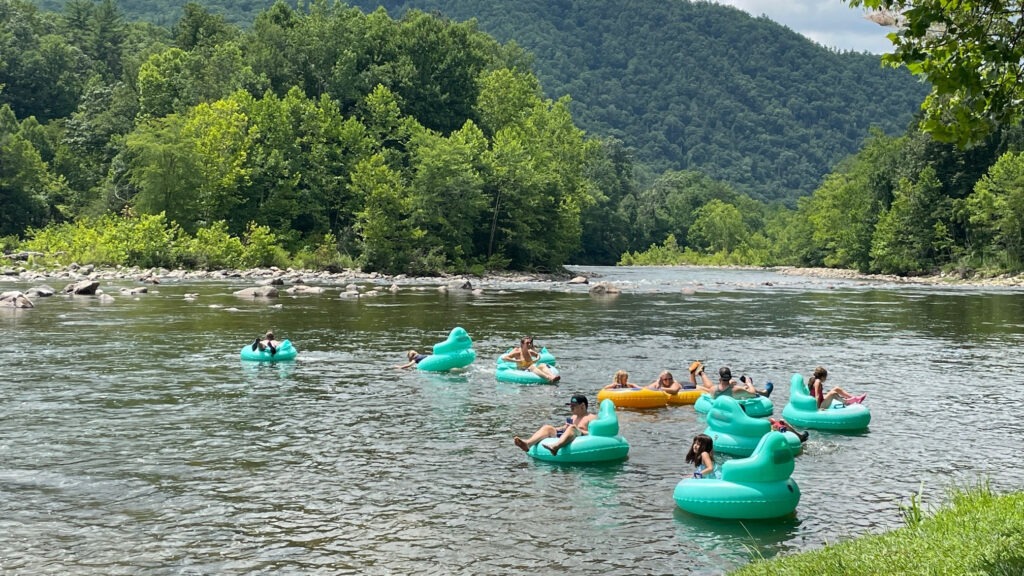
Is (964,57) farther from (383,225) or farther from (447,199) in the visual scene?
(447,199)

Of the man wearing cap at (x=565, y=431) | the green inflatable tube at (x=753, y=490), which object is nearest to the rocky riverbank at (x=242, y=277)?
the man wearing cap at (x=565, y=431)

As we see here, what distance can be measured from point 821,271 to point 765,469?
97782 millimetres

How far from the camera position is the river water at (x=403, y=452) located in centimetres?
1062

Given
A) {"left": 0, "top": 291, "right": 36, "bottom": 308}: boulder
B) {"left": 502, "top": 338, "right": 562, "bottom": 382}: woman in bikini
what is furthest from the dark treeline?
{"left": 502, "top": 338, "right": 562, "bottom": 382}: woman in bikini

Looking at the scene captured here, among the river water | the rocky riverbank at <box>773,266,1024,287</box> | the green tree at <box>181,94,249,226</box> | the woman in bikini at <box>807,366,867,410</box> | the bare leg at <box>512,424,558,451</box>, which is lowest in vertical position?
the river water

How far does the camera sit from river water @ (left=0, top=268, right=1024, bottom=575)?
Answer: 1062 cm

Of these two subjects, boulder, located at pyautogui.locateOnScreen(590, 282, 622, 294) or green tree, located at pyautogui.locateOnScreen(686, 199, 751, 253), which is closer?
boulder, located at pyautogui.locateOnScreen(590, 282, 622, 294)

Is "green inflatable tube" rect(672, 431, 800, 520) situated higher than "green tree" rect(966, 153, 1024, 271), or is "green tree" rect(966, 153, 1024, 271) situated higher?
"green tree" rect(966, 153, 1024, 271)

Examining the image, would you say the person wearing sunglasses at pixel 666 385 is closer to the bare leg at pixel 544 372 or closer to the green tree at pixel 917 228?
the bare leg at pixel 544 372

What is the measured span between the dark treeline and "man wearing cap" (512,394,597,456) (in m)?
57.1

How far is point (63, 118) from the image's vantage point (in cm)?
10769

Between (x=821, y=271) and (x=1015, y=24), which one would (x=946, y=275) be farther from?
(x=1015, y=24)

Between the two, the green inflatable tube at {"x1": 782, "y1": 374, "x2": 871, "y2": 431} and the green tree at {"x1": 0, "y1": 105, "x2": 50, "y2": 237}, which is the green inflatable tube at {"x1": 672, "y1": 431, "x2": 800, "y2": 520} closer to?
the green inflatable tube at {"x1": 782, "y1": 374, "x2": 871, "y2": 431}

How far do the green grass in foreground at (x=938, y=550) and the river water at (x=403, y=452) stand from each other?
1.40 meters
